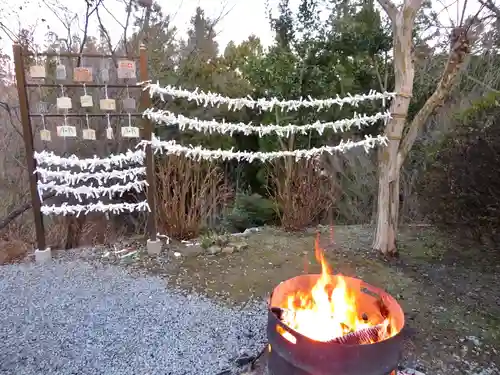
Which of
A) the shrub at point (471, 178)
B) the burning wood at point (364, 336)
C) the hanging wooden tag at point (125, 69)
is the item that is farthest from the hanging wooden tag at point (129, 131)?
the shrub at point (471, 178)

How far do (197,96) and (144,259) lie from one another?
4.60ft

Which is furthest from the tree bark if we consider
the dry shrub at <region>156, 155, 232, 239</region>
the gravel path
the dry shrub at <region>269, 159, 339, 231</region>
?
the dry shrub at <region>156, 155, 232, 239</region>

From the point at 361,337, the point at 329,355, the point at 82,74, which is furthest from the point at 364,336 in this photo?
the point at 82,74

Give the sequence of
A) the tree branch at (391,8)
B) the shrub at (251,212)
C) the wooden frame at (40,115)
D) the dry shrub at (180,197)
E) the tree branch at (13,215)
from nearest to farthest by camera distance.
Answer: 1. the tree branch at (391,8)
2. the wooden frame at (40,115)
3. the dry shrub at (180,197)
4. the tree branch at (13,215)
5. the shrub at (251,212)

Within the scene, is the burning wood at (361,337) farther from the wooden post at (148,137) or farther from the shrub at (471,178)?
the wooden post at (148,137)

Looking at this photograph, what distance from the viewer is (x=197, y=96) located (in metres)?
2.77

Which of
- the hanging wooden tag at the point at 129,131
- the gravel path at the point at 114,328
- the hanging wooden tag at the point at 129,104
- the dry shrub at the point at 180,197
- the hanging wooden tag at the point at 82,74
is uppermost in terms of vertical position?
the hanging wooden tag at the point at 82,74

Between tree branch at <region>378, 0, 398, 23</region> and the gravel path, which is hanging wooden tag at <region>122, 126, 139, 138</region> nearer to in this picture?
the gravel path

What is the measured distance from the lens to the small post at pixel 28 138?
261cm

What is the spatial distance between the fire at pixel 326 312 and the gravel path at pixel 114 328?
49cm

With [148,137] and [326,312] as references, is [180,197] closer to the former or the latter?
[148,137]

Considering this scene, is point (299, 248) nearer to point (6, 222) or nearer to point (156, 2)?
point (6, 222)

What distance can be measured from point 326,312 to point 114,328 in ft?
4.09

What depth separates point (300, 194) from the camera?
12.0 feet
